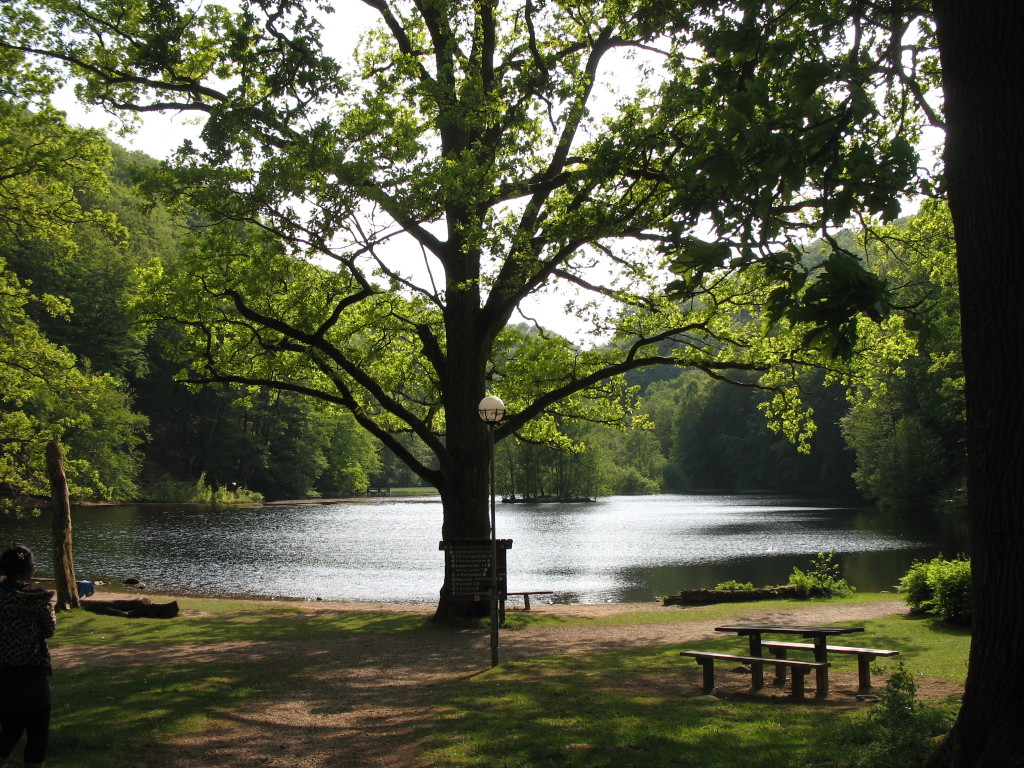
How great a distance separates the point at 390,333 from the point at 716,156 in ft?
42.6

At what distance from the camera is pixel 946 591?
40.4 ft

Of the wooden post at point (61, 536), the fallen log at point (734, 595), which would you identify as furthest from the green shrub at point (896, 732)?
the wooden post at point (61, 536)

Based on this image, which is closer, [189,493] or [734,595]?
[734,595]

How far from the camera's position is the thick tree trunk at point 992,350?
395 centimetres

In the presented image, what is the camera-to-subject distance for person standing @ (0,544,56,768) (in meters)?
4.94

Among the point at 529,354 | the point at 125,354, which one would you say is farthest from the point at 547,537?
the point at 125,354

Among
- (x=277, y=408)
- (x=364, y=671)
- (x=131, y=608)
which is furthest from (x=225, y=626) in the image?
(x=277, y=408)

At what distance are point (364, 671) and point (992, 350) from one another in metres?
8.22

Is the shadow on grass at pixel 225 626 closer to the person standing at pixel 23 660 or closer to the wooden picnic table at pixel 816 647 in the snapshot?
the wooden picnic table at pixel 816 647

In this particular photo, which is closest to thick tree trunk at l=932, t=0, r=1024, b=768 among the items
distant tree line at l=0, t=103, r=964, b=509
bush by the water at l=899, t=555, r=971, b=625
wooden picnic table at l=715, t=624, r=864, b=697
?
distant tree line at l=0, t=103, r=964, b=509

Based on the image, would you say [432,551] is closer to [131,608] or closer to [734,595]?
[734,595]

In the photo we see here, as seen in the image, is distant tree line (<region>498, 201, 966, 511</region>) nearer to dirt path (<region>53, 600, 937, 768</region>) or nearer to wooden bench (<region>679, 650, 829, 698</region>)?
wooden bench (<region>679, 650, 829, 698</region>)

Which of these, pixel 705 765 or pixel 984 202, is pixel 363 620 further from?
pixel 984 202

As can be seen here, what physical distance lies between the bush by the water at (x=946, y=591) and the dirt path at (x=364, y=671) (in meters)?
1.00
